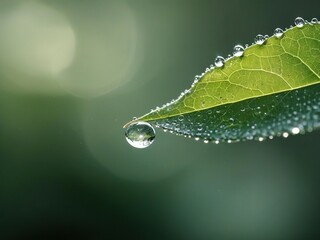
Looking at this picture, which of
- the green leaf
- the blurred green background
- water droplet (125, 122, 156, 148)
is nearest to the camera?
the green leaf

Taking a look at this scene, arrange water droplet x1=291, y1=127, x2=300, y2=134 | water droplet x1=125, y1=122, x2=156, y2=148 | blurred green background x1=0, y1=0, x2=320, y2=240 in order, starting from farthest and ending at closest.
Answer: blurred green background x1=0, y1=0, x2=320, y2=240 → water droplet x1=125, y1=122, x2=156, y2=148 → water droplet x1=291, y1=127, x2=300, y2=134

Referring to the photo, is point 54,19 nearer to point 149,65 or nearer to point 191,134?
point 149,65

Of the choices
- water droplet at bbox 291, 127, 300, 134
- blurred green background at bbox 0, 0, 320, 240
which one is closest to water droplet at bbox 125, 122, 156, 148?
water droplet at bbox 291, 127, 300, 134

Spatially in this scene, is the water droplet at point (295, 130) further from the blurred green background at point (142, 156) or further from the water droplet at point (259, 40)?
the blurred green background at point (142, 156)

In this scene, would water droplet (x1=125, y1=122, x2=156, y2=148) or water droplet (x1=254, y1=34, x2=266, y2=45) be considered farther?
water droplet (x1=125, y1=122, x2=156, y2=148)

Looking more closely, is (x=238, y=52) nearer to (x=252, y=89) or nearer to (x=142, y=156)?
(x=252, y=89)

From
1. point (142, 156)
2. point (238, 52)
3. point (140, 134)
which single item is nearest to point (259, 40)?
point (238, 52)

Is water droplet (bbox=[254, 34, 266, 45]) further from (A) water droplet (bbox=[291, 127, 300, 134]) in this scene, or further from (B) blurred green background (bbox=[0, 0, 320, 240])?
(B) blurred green background (bbox=[0, 0, 320, 240])
